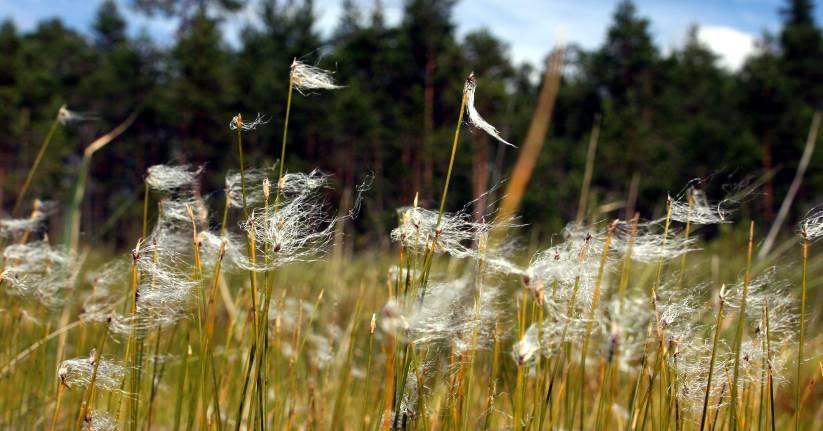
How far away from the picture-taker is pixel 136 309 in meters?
1.06

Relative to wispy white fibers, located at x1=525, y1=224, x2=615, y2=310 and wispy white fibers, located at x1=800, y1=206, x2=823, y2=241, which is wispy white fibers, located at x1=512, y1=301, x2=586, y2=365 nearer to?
wispy white fibers, located at x1=525, y1=224, x2=615, y2=310

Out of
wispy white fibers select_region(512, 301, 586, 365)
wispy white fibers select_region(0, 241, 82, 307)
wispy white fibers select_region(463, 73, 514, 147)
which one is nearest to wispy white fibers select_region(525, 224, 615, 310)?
wispy white fibers select_region(512, 301, 586, 365)

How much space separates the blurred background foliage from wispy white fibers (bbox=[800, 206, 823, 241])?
1993 cm

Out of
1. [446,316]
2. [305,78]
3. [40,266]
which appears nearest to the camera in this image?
[305,78]

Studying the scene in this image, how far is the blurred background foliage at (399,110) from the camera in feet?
81.9

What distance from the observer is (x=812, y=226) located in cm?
105

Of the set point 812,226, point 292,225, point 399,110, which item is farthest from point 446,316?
point 399,110

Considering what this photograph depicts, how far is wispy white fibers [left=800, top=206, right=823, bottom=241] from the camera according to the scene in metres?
0.95

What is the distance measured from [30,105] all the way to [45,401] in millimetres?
35151

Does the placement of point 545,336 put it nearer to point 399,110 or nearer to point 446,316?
point 446,316

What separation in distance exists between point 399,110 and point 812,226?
26.4m

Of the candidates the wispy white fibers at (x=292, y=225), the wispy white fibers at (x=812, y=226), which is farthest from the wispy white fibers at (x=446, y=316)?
the wispy white fibers at (x=812, y=226)

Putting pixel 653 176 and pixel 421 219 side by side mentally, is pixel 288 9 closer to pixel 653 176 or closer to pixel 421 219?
pixel 653 176

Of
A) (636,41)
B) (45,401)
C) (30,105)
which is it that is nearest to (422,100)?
(636,41)
